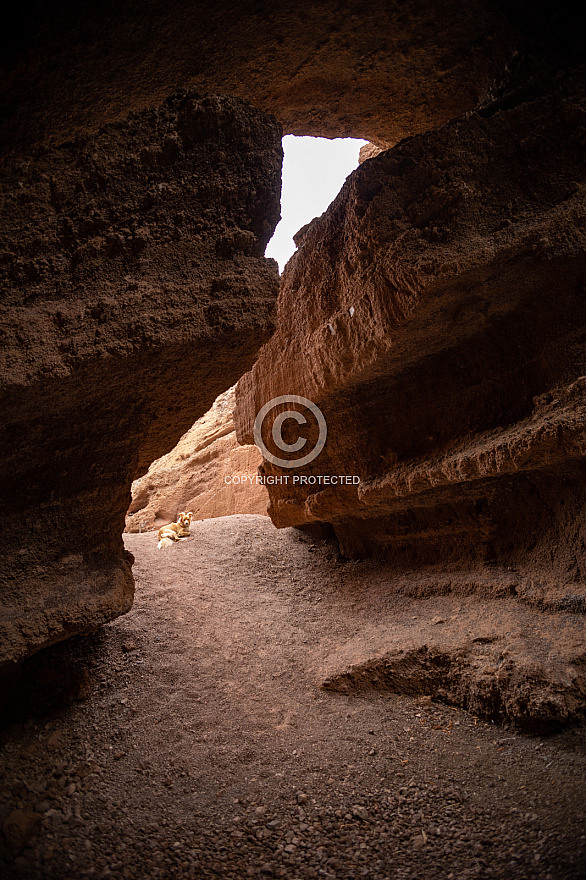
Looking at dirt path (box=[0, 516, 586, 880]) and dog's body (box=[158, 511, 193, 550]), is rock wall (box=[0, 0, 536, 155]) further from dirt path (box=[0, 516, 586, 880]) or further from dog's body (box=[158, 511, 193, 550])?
dog's body (box=[158, 511, 193, 550])

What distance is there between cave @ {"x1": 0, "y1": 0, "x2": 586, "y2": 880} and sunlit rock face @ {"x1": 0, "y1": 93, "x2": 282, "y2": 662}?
0.04 ft

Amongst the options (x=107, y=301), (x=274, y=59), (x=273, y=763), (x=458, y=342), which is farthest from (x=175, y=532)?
(x=274, y=59)

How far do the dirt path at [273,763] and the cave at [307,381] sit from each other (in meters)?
0.02

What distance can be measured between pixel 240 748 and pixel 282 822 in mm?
578

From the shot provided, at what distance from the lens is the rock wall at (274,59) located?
5.68 feet

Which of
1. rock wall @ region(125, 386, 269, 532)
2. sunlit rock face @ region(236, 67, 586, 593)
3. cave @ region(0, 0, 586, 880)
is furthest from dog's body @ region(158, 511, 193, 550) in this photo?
rock wall @ region(125, 386, 269, 532)

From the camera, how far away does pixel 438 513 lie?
393cm

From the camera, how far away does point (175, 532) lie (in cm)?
573

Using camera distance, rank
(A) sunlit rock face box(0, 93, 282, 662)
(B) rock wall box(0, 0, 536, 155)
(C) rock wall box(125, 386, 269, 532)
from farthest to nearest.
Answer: (C) rock wall box(125, 386, 269, 532)
(A) sunlit rock face box(0, 93, 282, 662)
(B) rock wall box(0, 0, 536, 155)

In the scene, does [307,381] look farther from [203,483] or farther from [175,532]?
[203,483]

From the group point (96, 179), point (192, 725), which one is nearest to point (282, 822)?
point (192, 725)

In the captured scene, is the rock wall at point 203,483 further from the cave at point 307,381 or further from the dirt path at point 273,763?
the cave at point 307,381

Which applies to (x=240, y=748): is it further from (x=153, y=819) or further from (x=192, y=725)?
(x=153, y=819)

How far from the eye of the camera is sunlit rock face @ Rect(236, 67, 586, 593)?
2492 millimetres
